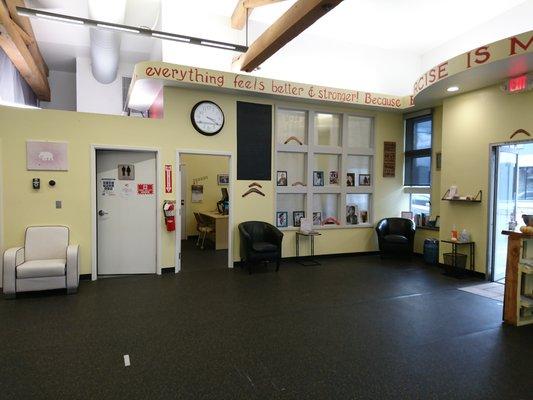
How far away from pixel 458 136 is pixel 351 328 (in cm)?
406

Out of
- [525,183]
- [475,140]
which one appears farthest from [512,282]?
[475,140]

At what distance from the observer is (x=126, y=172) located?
525cm

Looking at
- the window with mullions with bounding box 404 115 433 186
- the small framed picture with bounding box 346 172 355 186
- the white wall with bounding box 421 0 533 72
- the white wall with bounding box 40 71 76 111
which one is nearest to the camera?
the white wall with bounding box 421 0 533 72

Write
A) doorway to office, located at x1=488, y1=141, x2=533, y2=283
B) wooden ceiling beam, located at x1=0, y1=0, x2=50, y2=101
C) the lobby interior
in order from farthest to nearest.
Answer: doorway to office, located at x1=488, y1=141, x2=533, y2=283 < wooden ceiling beam, located at x1=0, y1=0, x2=50, y2=101 < the lobby interior

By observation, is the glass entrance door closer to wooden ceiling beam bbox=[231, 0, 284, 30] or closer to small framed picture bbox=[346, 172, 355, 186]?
small framed picture bbox=[346, 172, 355, 186]

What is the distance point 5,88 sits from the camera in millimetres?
5523

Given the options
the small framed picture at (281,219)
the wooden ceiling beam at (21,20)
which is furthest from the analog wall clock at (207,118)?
the wooden ceiling beam at (21,20)

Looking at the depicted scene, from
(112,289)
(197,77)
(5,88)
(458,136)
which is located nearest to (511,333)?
(458,136)

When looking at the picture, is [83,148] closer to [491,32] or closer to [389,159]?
[389,159]

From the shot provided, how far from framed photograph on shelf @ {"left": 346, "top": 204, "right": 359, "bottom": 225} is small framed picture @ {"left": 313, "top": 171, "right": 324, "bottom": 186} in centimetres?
80

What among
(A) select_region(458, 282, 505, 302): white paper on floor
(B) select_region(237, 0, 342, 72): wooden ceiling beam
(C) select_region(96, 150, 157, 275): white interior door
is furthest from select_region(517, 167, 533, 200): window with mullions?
(C) select_region(96, 150, 157, 275): white interior door

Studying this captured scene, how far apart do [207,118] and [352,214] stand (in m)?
3.48

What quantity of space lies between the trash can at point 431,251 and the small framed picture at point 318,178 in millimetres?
2261

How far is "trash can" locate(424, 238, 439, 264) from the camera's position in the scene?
241 inches
